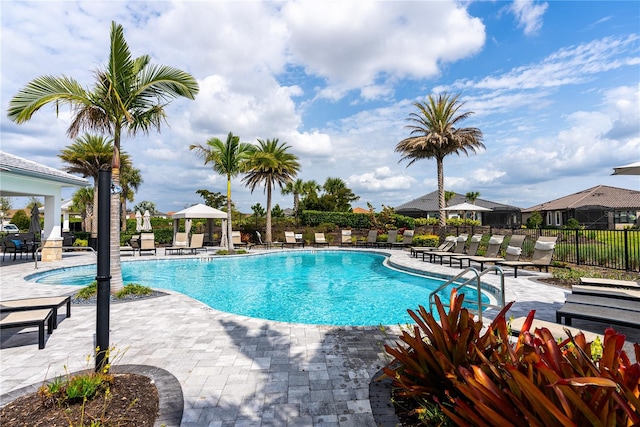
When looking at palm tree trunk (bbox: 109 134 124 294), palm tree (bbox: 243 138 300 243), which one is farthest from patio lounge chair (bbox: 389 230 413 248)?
palm tree trunk (bbox: 109 134 124 294)

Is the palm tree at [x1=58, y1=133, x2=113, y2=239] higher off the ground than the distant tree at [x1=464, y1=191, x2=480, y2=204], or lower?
higher

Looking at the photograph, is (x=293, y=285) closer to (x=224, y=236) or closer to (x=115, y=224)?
(x=115, y=224)

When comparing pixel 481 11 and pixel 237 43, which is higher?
pixel 481 11

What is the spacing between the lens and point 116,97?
6.84 m

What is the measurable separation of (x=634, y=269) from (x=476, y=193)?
34284mm

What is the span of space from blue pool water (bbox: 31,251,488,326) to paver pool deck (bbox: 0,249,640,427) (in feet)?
5.84

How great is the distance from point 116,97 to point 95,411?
6.50 metres

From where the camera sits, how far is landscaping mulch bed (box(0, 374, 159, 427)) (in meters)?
2.48

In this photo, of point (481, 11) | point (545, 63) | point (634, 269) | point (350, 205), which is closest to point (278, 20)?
point (481, 11)

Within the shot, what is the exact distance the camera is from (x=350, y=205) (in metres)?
41.1

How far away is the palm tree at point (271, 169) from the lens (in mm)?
21172

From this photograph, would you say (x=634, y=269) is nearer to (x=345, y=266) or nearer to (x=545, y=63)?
(x=545, y=63)

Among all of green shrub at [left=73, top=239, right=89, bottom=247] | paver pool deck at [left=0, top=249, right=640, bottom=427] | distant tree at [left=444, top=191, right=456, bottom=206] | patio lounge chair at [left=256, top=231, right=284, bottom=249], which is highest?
distant tree at [left=444, top=191, right=456, bottom=206]

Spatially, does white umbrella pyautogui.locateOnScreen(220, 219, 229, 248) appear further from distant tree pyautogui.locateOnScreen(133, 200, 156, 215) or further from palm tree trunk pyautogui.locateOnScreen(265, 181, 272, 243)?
distant tree pyautogui.locateOnScreen(133, 200, 156, 215)
